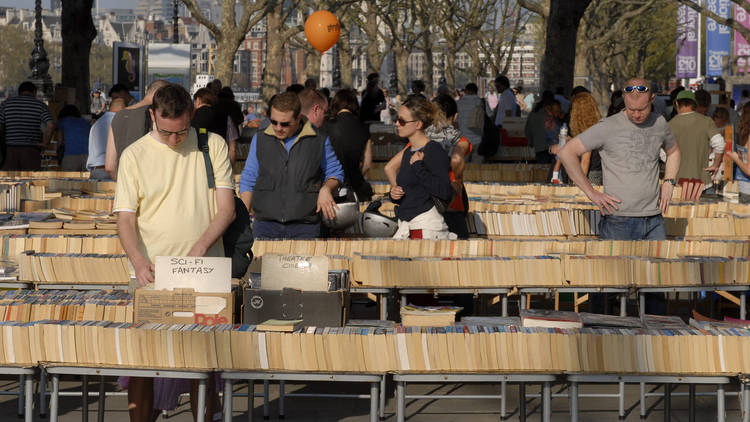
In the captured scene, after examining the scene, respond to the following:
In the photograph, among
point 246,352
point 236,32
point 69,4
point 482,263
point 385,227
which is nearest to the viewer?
point 246,352

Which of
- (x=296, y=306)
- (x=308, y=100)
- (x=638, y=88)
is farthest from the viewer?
(x=308, y=100)

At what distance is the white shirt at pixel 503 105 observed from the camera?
24.4 meters

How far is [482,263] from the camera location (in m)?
7.91

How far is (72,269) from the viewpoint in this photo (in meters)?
7.98

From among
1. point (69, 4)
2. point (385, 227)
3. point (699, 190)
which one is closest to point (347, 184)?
point (385, 227)

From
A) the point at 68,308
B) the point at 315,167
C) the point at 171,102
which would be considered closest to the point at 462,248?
the point at 315,167

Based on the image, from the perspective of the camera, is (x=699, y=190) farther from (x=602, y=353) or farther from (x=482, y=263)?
(x=602, y=353)

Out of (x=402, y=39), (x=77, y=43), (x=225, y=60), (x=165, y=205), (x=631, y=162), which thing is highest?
(x=402, y=39)

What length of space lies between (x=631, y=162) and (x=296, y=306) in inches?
131

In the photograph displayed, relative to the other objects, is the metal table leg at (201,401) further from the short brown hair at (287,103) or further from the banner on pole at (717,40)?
the banner on pole at (717,40)

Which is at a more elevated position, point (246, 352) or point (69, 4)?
point (69, 4)

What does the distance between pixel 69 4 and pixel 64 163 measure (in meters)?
8.99

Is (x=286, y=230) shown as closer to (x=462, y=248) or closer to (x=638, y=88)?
(x=462, y=248)

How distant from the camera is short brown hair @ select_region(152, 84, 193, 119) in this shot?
18.9 feet
